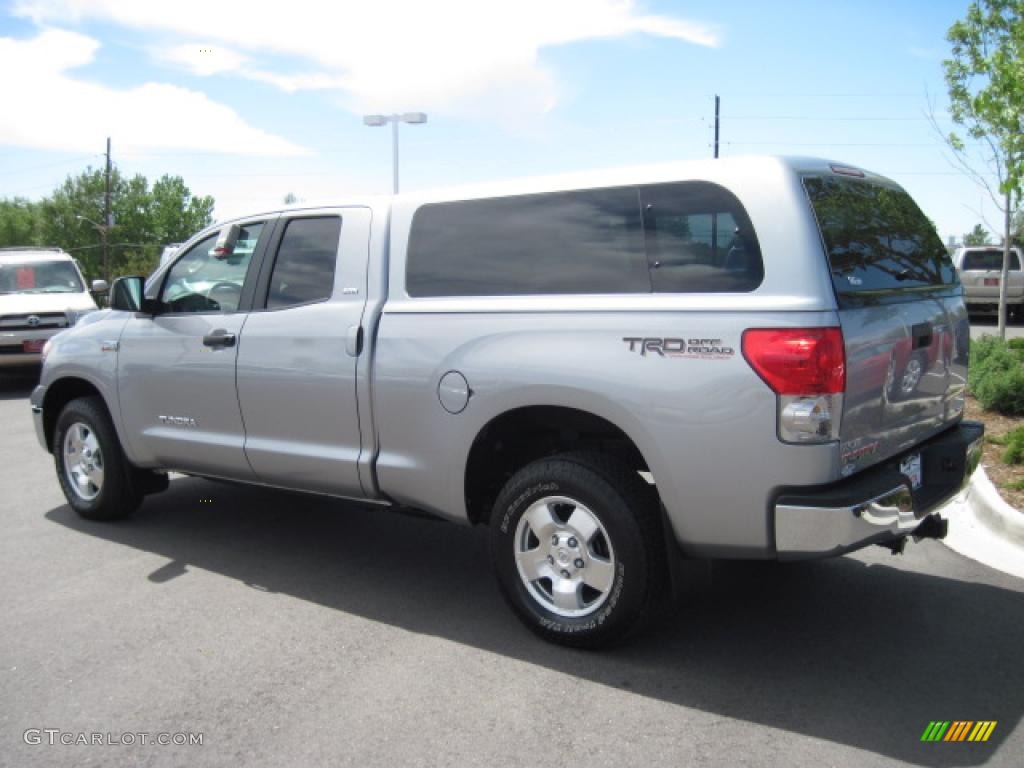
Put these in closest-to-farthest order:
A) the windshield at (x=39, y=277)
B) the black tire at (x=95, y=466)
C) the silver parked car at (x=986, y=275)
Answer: the black tire at (x=95, y=466) < the windshield at (x=39, y=277) < the silver parked car at (x=986, y=275)

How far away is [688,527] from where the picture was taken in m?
3.58

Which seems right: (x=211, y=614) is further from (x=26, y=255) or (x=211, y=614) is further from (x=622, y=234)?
(x=26, y=255)

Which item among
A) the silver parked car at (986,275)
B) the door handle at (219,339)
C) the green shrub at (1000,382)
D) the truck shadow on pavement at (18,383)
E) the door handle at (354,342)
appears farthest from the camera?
the silver parked car at (986,275)

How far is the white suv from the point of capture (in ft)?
41.1

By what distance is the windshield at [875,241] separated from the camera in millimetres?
3539

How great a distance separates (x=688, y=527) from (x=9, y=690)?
277cm

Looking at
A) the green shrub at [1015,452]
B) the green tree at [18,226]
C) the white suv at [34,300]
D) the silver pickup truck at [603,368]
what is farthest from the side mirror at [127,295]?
the green tree at [18,226]

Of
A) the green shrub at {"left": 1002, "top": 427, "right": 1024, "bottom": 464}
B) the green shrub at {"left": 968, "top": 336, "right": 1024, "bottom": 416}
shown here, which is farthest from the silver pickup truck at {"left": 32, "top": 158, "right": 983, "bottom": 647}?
the green shrub at {"left": 968, "top": 336, "right": 1024, "bottom": 416}

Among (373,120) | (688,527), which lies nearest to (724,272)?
(688,527)

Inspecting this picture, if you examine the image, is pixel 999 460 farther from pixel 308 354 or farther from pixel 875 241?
pixel 308 354

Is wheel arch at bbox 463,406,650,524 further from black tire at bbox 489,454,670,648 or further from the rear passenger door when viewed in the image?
the rear passenger door
